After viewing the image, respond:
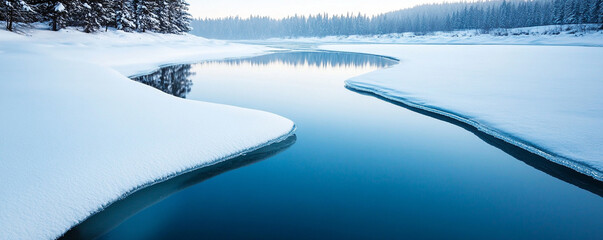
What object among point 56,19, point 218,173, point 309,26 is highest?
point 309,26

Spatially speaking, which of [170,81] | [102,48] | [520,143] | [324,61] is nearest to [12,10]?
[102,48]

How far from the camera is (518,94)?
1053cm

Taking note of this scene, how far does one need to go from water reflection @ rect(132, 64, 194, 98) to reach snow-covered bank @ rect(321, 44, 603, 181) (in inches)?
320

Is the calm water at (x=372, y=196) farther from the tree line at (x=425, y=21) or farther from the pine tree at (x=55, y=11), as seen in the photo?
the tree line at (x=425, y=21)

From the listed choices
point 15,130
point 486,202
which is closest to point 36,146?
point 15,130

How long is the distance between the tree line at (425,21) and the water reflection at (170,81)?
59.8 m

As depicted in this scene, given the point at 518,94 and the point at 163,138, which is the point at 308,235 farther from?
the point at 518,94

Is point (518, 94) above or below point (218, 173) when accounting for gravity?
above

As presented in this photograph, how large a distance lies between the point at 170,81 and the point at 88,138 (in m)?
11.5

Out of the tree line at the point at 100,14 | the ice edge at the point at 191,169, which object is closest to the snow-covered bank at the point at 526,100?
the ice edge at the point at 191,169

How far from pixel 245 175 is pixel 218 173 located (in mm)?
492

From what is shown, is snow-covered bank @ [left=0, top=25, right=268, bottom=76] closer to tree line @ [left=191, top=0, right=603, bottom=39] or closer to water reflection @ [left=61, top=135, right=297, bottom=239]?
water reflection @ [left=61, top=135, right=297, bottom=239]

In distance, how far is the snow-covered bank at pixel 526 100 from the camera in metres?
6.11

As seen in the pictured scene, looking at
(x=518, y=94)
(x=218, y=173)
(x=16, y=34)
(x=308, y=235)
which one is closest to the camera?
(x=308, y=235)
